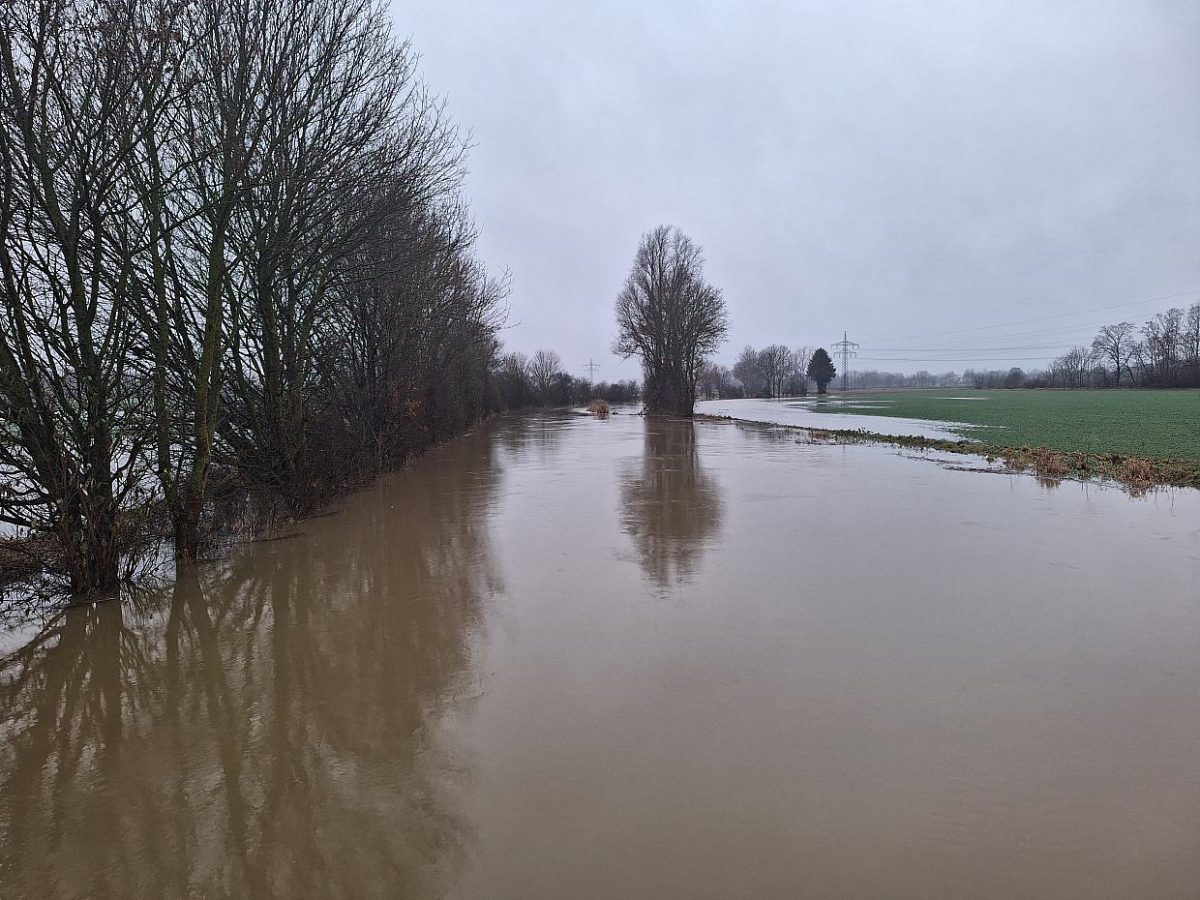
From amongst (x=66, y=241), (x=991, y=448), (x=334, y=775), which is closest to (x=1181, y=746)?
(x=334, y=775)

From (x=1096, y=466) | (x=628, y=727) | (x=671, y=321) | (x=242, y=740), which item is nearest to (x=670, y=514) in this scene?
(x=628, y=727)

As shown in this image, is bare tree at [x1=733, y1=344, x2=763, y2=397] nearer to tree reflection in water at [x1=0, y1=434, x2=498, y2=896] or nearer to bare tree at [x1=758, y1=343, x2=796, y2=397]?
bare tree at [x1=758, y1=343, x2=796, y2=397]

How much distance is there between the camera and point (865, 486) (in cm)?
1177

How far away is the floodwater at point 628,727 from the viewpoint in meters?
2.49

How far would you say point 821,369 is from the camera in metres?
96.2

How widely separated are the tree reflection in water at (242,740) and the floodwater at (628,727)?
0.02m

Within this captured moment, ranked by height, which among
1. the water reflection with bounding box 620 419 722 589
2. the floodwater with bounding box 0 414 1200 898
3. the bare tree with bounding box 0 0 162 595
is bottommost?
the floodwater with bounding box 0 414 1200 898

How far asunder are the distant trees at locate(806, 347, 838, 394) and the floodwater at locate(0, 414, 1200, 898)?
92.8 metres

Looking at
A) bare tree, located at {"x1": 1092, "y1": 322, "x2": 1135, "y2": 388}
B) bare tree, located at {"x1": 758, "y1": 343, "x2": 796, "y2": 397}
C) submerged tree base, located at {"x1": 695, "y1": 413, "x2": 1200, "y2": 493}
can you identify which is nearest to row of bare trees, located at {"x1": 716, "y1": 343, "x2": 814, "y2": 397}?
bare tree, located at {"x1": 758, "y1": 343, "x2": 796, "y2": 397}

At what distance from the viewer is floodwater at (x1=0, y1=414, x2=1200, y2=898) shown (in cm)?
249

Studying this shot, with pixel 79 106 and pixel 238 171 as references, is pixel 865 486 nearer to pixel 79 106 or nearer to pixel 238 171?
pixel 238 171

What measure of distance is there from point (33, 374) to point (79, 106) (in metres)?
2.67

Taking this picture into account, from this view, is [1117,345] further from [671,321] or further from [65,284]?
[65,284]

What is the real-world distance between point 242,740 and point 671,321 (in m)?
40.3
